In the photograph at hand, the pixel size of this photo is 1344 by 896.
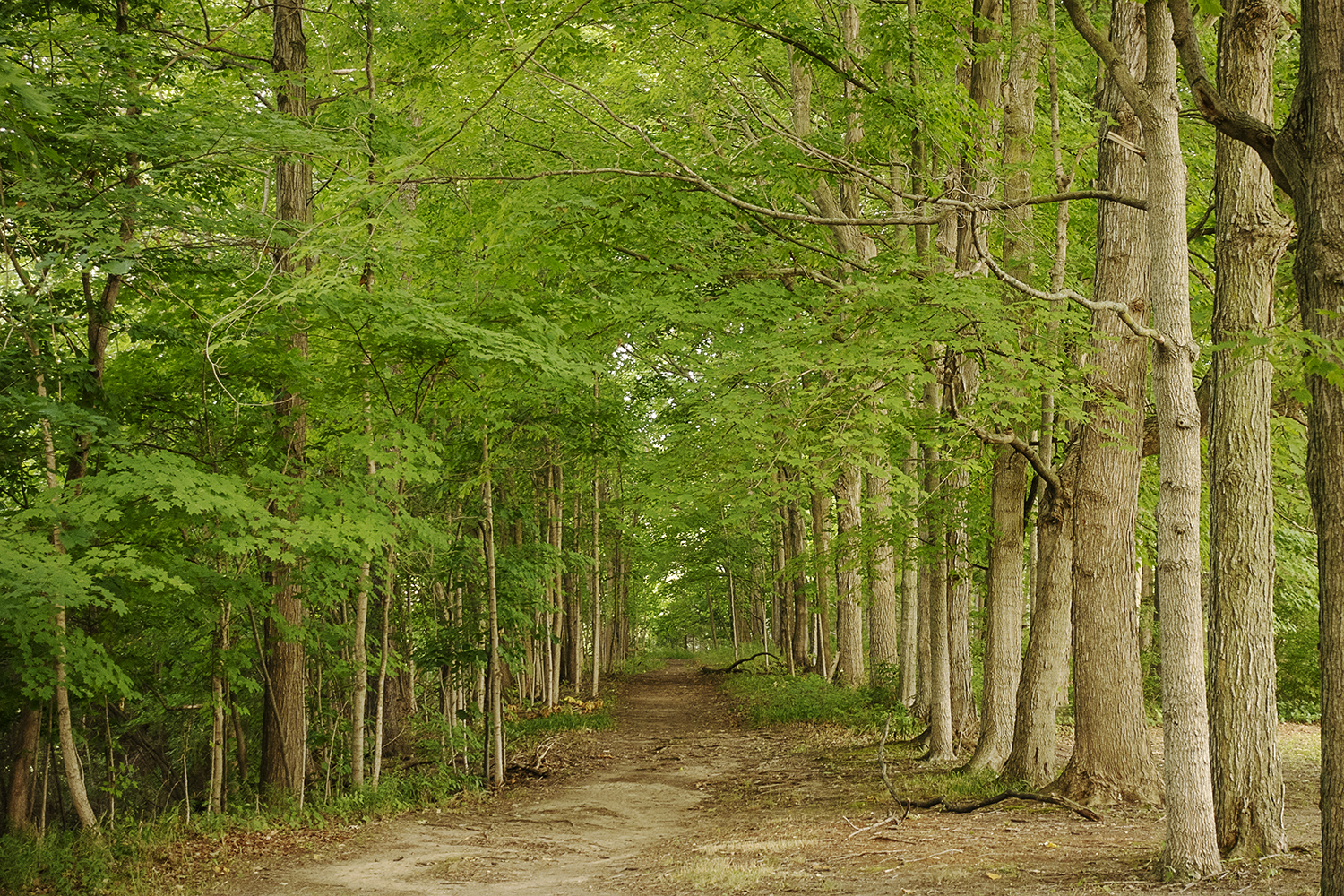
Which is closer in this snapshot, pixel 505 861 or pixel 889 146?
pixel 505 861

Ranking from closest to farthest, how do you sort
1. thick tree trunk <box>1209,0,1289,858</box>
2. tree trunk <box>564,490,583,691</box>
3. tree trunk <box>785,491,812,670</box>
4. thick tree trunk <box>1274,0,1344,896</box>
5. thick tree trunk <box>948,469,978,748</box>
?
thick tree trunk <box>1274,0,1344,896</box>
thick tree trunk <box>1209,0,1289,858</box>
thick tree trunk <box>948,469,978,748</box>
tree trunk <box>564,490,583,691</box>
tree trunk <box>785,491,812,670</box>

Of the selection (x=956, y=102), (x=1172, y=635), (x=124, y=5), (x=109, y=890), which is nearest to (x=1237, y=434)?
(x=1172, y=635)

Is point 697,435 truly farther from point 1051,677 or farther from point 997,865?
point 997,865

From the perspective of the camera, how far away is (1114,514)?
8.93 m

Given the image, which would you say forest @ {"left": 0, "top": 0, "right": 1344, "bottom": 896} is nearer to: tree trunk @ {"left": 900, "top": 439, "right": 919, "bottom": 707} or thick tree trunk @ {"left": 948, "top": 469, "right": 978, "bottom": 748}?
thick tree trunk @ {"left": 948, "top": 469, "right": 978, "bottom": 748}

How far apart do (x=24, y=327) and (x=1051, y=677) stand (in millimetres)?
10415

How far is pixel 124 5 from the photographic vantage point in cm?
973

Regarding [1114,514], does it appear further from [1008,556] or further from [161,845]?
[161,845]

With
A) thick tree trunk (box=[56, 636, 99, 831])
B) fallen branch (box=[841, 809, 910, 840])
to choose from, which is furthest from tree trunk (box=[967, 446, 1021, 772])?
thick tree trunk (box=[56, 636, 99, 831])

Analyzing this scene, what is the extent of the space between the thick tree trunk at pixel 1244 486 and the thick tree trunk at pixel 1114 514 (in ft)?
7.28

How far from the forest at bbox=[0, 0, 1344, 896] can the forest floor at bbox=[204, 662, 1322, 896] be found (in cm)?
74

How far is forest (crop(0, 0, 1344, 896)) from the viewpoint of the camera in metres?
6.12

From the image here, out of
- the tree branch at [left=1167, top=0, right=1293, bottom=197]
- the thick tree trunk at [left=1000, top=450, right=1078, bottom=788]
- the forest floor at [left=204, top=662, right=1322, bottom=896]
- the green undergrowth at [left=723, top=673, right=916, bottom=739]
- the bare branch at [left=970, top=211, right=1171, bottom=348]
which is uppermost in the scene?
the tree branch at [left=1167, top=0, right=1293, bottom=197]

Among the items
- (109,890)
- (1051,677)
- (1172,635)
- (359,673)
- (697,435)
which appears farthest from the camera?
(697,435)
